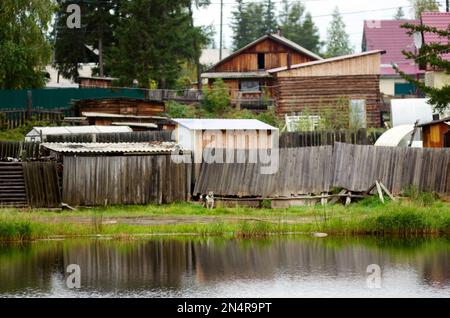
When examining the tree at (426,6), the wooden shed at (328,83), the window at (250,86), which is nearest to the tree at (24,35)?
the wooden shed at (328,83)

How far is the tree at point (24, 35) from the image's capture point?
2046 inches

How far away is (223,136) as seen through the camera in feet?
132

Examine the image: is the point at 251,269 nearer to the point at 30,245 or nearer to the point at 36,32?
the point at 30,245

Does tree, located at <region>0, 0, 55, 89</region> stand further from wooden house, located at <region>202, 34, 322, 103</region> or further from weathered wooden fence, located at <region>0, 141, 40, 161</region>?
wooden house, located at <region>202, 34, 322, 103</region>

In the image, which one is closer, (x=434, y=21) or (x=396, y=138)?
(x=396, y=138)

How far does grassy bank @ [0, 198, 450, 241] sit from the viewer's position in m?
32.8

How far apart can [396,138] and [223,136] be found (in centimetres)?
841

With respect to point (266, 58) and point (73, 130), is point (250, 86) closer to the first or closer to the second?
point (266, 58)

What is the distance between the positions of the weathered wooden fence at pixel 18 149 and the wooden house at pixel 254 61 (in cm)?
3289

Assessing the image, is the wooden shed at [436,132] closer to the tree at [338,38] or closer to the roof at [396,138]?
the roof at [396,138]

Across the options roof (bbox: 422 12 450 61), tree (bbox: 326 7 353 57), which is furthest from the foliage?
tree (bbox: 326 7 353 57)

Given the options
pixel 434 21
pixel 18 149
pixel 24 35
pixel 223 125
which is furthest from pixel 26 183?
pixel 434 21

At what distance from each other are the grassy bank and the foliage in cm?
2586
